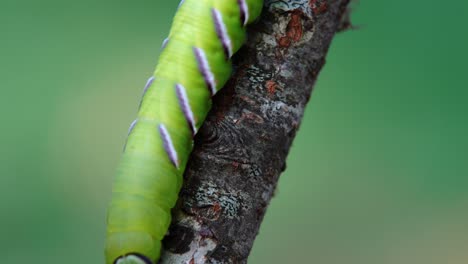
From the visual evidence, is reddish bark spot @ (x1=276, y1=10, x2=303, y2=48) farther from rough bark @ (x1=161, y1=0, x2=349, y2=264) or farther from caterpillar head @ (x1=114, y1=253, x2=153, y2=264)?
caterpillar head @ (x1=114, y1=253, x2=153, y2=264)

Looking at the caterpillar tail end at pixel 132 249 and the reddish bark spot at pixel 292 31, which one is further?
the reddish bark spot at pixel 292 31

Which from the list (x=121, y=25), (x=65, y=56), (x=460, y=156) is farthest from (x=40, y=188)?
(x=460, y=156)

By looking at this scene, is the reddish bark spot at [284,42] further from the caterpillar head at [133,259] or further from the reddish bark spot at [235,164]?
the caterpillar head at [133,259]

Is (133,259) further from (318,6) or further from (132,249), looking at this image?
(318,6)

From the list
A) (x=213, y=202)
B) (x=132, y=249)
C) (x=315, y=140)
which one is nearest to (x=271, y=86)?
(x=213, y=202)

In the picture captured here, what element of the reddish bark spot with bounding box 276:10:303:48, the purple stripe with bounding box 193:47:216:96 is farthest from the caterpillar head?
the reddish bark spot with bounding box 276:10:303:48

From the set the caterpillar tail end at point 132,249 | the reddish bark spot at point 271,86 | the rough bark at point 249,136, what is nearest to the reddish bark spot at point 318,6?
the rough bark at point 249,136
